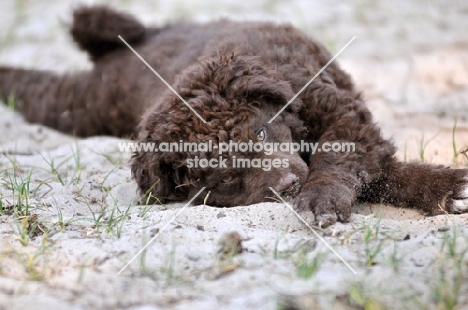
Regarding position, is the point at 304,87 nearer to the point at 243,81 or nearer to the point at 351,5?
the point at 243,81

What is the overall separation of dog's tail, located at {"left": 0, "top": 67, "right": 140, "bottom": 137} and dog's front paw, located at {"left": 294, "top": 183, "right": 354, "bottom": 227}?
246cm

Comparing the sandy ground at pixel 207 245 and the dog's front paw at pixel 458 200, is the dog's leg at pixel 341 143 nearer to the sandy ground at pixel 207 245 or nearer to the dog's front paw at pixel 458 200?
the sandy ground at pixel 207 245

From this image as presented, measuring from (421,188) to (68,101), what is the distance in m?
3.92

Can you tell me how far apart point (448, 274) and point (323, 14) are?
6.23 metres

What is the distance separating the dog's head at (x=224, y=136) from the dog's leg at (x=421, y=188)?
1.92ft

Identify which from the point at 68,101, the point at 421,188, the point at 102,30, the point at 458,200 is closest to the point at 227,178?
the point at 421,188

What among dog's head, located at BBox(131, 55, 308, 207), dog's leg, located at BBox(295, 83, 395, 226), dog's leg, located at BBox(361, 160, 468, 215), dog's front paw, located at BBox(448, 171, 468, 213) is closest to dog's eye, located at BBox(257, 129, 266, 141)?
→ dog's head, located at BBox(131, 55, 308, 207)

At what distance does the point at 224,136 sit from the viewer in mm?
4000

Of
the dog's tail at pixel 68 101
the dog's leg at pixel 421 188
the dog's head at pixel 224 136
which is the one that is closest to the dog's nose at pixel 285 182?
the dog's head at pixel 224 136

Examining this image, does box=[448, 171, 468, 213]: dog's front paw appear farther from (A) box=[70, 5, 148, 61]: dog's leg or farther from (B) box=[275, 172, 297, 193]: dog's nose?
(A) box=[70, 5, 148, 61]: dog's leg

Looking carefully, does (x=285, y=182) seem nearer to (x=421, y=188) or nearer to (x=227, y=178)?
(x=227, y=178)

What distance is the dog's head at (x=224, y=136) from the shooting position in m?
4.00

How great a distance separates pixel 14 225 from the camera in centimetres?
371

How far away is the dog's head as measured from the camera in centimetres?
400
